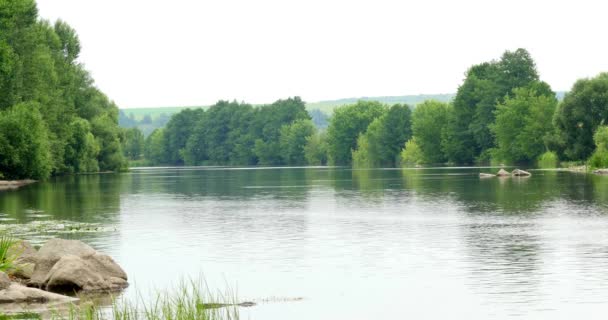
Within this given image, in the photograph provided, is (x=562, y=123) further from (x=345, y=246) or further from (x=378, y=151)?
(x=345, y=246)

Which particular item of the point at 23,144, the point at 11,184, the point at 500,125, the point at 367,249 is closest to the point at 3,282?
the point at 367,249

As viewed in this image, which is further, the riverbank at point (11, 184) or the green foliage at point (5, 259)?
the riverbank at point (11, 184)

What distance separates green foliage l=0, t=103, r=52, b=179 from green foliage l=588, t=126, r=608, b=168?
5703 centimetres

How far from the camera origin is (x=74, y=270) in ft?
80.1

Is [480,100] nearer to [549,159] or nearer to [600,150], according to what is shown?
[549,159]

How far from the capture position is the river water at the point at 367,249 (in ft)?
73.2

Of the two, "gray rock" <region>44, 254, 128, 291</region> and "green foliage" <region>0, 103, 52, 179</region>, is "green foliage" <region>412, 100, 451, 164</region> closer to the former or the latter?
"green foliage" <region>0, 103, 52, 179</region>

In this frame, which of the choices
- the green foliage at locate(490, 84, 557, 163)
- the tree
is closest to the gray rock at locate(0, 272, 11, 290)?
the tree

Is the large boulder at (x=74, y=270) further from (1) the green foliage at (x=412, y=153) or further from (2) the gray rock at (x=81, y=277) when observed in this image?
(1) the green foliage at (x=412, y=153)

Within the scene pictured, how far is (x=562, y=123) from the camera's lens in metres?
117

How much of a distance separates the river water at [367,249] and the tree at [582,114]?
53.3 metres

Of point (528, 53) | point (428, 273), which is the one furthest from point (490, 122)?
point (428, 273)

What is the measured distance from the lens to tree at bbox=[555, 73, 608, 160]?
373 ft

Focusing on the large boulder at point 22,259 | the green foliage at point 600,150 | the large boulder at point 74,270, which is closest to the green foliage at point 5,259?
the large boulder at point 22,259
